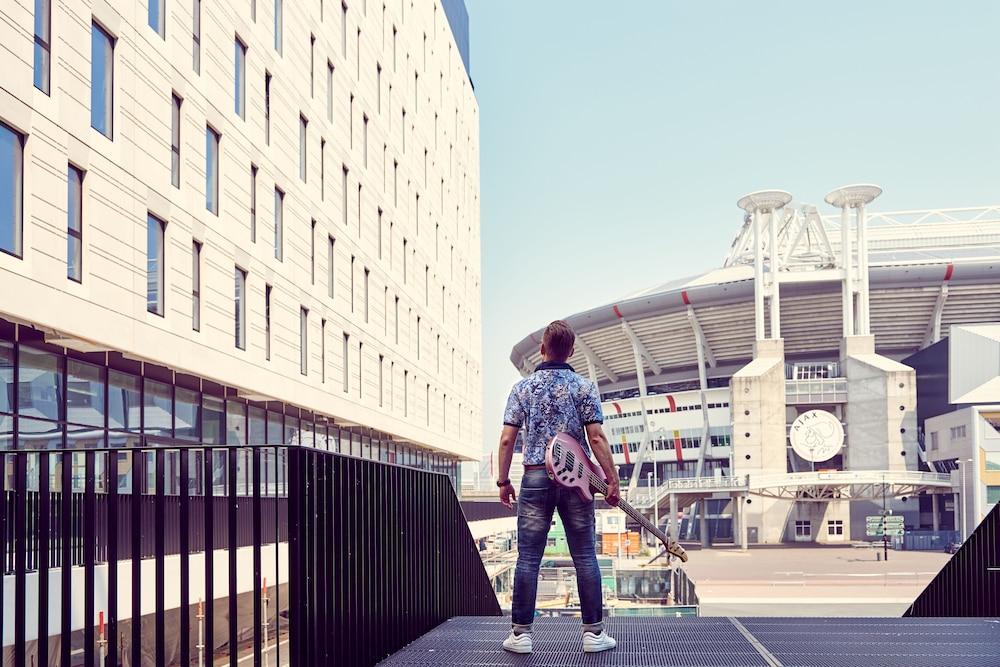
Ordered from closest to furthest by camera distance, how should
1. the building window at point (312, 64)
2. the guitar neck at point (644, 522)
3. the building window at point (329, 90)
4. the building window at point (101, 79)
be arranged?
the guitar neck at point (644, 522), the building window at point (101, 79), the building window at point (312, 64), the building window at point (329, 90)

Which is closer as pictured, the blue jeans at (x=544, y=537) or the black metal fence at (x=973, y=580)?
the blue jeans at (x=544, y=537)

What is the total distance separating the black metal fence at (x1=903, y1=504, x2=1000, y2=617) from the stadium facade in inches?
211

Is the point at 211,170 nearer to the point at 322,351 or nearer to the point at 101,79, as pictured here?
the point at 101,79

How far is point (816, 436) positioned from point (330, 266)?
60601 millimetres

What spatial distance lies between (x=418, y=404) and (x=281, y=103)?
17.9 m

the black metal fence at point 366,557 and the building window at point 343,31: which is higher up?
the building window at point 343,31

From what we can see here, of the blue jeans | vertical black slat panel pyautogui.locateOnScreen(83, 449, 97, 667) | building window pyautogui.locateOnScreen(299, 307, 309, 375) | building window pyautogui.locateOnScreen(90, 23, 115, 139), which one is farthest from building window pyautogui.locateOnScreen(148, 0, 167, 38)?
the blue jeans

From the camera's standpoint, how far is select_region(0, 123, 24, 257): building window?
14750mm

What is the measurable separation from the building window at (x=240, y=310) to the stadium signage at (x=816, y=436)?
66572mm

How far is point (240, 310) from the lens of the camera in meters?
23.7

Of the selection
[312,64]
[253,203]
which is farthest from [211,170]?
[312,64]

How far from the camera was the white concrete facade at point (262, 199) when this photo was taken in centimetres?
1611

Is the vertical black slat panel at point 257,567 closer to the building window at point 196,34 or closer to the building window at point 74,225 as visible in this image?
the building window at point 74,225

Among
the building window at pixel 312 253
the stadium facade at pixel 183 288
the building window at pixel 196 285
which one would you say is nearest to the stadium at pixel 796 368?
the stadium facade at pixel 183 288
